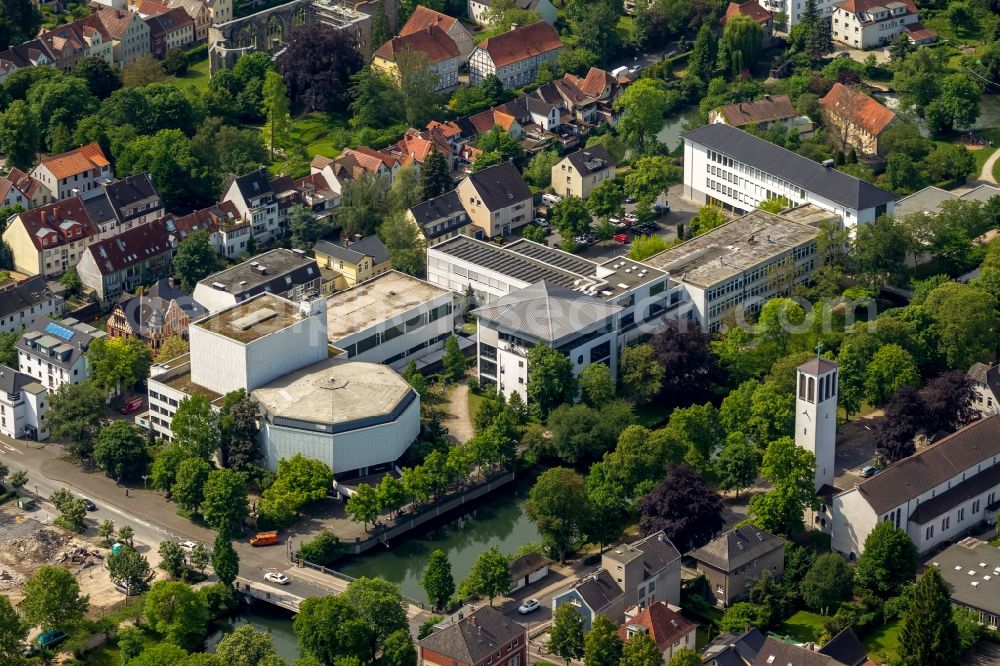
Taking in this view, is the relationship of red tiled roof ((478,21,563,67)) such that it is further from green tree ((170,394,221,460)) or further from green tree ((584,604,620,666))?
green tree ((584,604,620,666))

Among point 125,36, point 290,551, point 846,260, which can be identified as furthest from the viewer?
point 125,36

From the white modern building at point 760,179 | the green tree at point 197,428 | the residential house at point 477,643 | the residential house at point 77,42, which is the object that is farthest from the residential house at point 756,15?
the residential house at point 477,643

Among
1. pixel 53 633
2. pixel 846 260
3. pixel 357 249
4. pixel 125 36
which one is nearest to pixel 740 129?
pixel 846 260

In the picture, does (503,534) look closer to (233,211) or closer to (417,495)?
(417,495)

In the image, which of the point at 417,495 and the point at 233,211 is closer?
the point at 417,495

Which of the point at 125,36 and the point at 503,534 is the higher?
the point at 125,36

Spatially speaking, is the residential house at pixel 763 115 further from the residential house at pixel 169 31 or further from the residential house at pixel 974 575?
the residential house at pixel 974 575

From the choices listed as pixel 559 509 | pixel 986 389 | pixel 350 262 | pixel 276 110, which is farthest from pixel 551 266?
pixel 276 110

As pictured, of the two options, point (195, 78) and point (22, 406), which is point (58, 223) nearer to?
point (22, 406)

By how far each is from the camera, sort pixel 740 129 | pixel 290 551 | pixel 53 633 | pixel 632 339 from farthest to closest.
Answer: pixel 740 129
pixel 632 339
pixel 290 551
pixel 53 633
